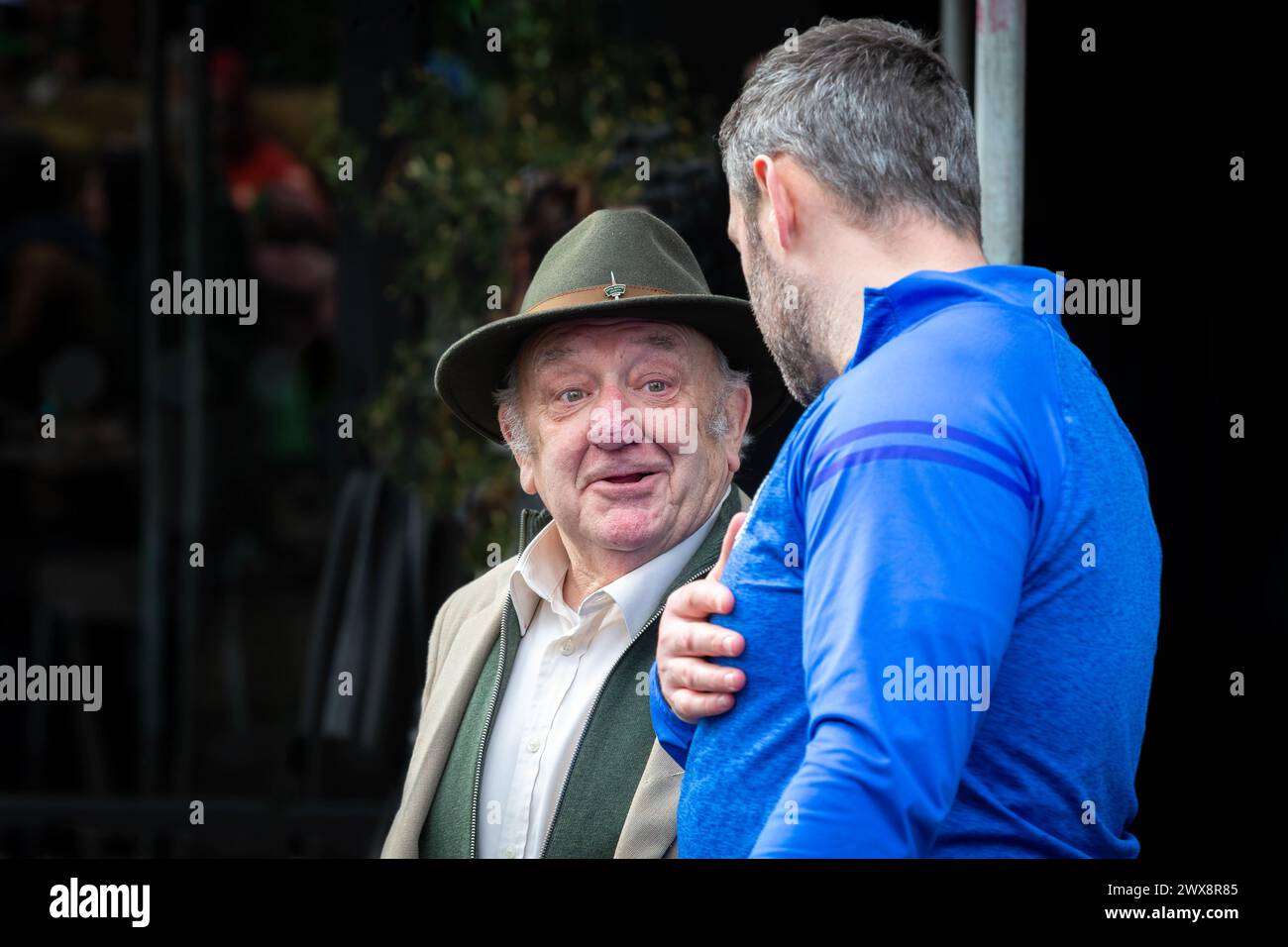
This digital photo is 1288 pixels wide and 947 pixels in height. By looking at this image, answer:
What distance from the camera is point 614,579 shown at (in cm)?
241

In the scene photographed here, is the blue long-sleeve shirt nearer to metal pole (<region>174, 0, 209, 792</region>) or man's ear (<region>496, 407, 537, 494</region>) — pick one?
man's ear (<region>496, 407, 537, 494</region>)

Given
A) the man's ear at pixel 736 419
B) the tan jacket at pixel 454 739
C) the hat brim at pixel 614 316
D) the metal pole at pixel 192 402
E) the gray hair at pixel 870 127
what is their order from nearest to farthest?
the gray hair at pixel 870 127
the tan jacket at pixel 454 739
the hat brim at pixel 614 316
the man's ear at pixel 736 419
the metal pole at pixel 192 402

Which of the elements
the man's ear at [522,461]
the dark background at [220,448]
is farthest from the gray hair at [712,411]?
the dark background at [220,448]

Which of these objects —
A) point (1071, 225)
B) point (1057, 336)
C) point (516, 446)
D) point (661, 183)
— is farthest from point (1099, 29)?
point (1057, 336)

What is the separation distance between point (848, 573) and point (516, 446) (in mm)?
1248

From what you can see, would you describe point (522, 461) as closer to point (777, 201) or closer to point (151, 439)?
point (777, 201)

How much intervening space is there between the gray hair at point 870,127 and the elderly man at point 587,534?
65cm

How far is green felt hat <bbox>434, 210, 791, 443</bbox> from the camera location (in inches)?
94.4

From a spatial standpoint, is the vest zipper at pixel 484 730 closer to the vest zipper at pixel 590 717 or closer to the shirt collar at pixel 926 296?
the vest zipper at pixel 590 717

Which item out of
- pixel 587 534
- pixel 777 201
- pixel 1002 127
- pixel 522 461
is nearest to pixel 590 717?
pixel 587 534

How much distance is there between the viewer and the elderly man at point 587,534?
227cm

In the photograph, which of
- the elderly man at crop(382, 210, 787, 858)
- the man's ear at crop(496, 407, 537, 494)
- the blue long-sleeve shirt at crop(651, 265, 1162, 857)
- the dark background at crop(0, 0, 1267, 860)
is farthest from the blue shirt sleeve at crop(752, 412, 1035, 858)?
Answer: the dark background at crop(0, 0, 1267, 860)

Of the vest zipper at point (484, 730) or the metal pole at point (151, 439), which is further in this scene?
the metal pole at point (151, 439)
